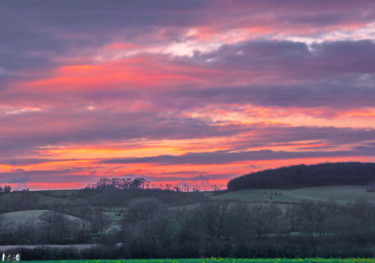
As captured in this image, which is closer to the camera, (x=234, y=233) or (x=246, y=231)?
(x=234, y=233)

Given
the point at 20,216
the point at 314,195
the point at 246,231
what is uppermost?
the point at 314,195

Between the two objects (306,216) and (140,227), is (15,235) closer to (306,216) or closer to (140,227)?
(140,227)

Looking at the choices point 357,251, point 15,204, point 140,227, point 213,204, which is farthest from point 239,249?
point 15,204

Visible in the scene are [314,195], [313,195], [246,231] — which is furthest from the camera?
[313,195]

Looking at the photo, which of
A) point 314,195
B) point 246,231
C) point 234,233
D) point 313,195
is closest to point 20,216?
point 234,233

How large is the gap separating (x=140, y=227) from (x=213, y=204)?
76.7 feet

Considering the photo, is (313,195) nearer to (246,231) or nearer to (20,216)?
(246,231)

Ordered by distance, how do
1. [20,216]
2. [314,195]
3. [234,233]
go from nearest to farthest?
[234,233], [20,216], [314,195]

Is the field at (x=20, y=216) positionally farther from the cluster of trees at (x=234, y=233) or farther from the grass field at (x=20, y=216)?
the cluster of trees at (x=234, y=233)

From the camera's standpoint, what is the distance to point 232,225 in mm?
105562

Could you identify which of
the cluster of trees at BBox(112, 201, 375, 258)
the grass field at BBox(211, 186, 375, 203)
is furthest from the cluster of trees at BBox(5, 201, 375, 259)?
the grass field at BBox(211, 186, 375, 203)

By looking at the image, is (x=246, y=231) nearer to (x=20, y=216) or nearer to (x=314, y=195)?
(x=20, y=216)

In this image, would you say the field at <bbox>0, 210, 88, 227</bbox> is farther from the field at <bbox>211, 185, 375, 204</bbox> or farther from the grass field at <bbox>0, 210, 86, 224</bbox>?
the field at <bbox>211, 185, 375, 204</bbox>

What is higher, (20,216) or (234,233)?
(20,216)
